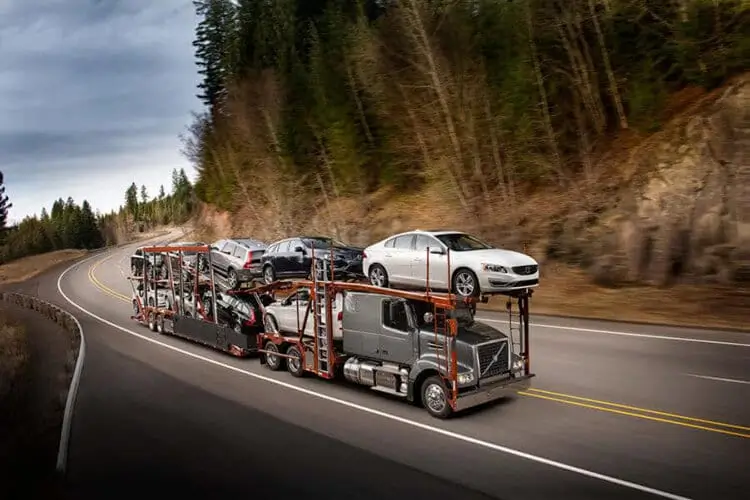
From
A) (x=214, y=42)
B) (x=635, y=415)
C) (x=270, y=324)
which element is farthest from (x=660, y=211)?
(x=214, y=42)

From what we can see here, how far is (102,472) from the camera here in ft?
30.5

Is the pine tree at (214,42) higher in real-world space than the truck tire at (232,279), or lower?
higher

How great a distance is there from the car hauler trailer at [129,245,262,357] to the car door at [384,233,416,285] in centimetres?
384

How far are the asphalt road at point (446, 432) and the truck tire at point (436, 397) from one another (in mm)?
171

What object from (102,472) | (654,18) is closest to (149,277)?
(102,472)

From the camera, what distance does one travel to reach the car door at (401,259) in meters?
16.2

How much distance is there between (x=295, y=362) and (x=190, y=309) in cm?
703

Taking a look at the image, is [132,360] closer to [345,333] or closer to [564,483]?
[345,333]

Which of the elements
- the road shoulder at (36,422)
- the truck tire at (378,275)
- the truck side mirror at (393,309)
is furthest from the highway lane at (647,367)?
the road shoulder at (36,422)

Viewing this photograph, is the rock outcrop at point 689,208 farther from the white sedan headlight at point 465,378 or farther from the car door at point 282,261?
the white sedan headlight at point 465,378

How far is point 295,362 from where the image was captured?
14.3m

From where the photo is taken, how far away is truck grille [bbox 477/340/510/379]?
10.9 metres

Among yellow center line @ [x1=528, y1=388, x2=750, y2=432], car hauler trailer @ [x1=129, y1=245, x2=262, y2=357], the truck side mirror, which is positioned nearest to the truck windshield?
the truck side mirror

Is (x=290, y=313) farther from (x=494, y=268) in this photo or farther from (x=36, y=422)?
(x=36, y=422)
